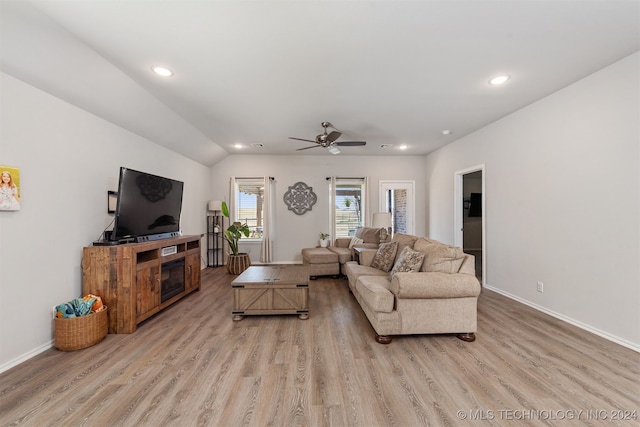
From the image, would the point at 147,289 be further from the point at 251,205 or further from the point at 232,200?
the point at 251,205

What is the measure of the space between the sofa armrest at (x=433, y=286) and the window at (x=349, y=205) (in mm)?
3949

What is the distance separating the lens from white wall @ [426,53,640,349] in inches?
95.8

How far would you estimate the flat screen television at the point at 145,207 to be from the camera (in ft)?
9.30

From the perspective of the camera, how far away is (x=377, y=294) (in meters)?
2.53

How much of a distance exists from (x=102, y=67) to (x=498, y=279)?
5.75 meters

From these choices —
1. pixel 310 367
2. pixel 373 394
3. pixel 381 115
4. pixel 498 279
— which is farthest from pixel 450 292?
pixel 381 115

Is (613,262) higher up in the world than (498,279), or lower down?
higher up

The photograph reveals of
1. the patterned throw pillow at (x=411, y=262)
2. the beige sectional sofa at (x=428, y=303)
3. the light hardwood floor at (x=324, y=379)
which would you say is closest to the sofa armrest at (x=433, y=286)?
the beige sectional sofa at (x=428, y=303)

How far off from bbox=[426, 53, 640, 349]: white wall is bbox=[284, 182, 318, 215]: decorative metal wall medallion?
3697 millimetres

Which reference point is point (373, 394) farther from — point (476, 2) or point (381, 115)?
point (381, 115)

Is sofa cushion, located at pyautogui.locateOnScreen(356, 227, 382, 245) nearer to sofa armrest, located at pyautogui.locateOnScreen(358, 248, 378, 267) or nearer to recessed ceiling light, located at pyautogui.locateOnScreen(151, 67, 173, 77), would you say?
sofa armrest, located at pyautogui.locateOnScreen(358, 248, 378, 267)

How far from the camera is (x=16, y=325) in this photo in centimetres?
216

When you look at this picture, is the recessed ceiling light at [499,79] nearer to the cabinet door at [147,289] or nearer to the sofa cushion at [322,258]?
the sofa cushion at [322,258]

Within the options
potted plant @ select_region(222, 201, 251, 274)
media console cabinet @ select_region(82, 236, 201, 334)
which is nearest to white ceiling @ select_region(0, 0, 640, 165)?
media console cabinet @ select_region(82, 236, 201, 334)
